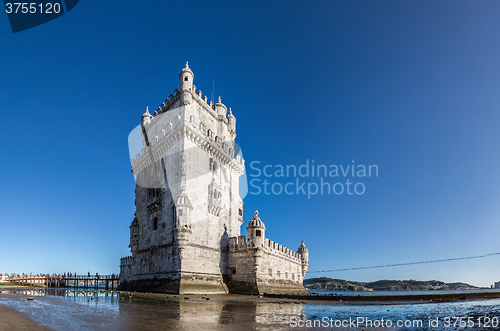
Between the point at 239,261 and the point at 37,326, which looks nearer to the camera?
the point at 37,326

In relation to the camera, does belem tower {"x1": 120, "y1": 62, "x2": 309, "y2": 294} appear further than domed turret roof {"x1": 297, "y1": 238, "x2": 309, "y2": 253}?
No

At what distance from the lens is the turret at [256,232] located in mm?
31734

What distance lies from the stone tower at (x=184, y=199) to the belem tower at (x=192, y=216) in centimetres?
10

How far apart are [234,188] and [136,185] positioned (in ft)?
43.7

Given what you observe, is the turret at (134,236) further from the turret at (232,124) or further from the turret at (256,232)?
the turret at (232,124)

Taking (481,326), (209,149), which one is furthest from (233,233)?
(481,326)

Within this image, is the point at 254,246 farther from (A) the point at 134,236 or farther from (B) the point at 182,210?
(A) the point at 134,236

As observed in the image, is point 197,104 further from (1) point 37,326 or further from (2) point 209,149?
(1) point 37,326

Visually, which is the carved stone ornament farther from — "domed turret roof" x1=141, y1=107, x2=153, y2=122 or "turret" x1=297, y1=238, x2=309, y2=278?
"turret" x1=297, y1=238, x2=309, y2=278

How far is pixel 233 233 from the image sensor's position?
36.4 m

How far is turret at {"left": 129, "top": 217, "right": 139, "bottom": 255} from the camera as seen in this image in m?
35.8

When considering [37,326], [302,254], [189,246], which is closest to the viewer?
[37,326]

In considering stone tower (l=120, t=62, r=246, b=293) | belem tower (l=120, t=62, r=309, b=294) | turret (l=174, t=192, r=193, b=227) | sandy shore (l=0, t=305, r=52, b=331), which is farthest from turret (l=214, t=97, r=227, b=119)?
sandy shore (l=0, t=305, r=52, b=331)

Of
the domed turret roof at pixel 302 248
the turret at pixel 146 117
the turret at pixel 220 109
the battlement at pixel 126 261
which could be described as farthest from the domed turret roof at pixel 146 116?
the domed turret roof at pixel 302 248
